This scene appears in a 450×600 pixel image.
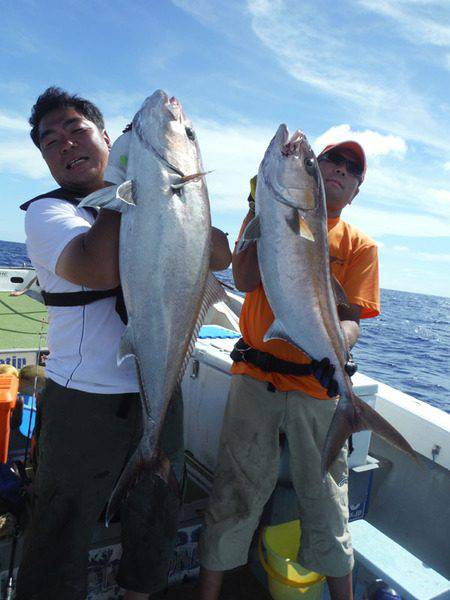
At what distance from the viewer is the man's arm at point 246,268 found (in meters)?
2.76

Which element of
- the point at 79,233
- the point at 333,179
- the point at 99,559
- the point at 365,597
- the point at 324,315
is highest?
the point at 333,179

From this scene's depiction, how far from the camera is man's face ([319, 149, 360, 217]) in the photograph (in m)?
3.17

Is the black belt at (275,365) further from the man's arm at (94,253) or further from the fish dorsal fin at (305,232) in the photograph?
the man's arm at (94,253)

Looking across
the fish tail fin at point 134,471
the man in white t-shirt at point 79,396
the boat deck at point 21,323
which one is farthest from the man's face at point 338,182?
the boat deck at point 21,323

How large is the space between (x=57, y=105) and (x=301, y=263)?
153 cm

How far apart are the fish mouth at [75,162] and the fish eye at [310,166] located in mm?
1151

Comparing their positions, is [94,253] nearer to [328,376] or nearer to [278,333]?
[278,333]

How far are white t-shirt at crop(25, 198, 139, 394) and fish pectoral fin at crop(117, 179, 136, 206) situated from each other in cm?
39

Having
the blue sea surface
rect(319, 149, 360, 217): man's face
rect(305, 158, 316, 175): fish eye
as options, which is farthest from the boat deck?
rect(305, 158, 316, 175): fish eye

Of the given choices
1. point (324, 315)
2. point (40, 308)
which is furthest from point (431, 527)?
point (40, 308)

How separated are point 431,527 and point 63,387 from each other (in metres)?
3.51

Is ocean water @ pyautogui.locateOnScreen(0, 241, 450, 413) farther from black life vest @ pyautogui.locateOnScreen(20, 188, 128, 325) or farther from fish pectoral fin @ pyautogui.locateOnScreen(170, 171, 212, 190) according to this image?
fish pectoral fin @ pyautogui.locateOnScreen(170, 171, 212, 190)

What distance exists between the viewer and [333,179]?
10.4 ft

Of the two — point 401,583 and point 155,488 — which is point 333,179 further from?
point 401,583
